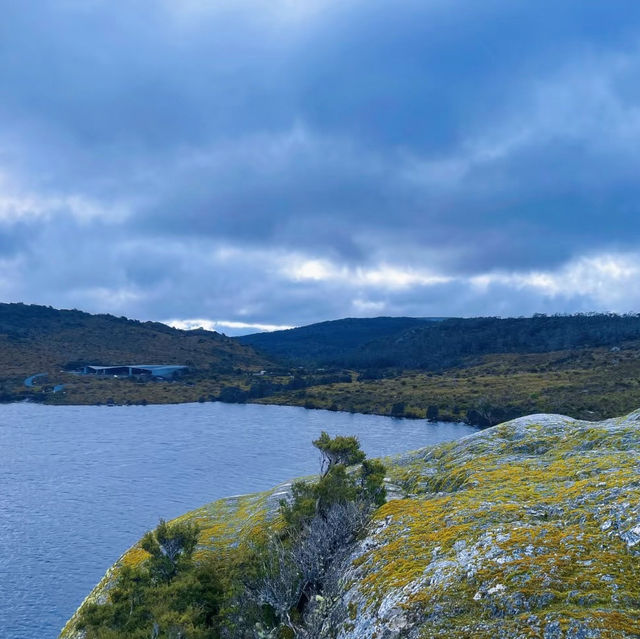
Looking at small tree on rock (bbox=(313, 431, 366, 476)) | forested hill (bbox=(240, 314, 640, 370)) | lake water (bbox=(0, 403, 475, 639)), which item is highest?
forested hill (bbox=(240, 314, 640, 370))

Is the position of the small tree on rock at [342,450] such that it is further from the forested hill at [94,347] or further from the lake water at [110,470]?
the forested hill at [94,347]

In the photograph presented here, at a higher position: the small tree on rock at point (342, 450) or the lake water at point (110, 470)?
the small tree on rock at point (342, 450)

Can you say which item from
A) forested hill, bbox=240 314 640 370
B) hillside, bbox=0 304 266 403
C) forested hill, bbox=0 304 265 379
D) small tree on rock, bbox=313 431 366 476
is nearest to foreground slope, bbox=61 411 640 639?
small tree on rock, bbox=313 431 366 476

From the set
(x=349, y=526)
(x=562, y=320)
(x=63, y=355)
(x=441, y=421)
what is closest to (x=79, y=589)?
(x=349, y=526)

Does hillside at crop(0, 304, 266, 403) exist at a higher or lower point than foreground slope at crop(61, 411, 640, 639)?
higher

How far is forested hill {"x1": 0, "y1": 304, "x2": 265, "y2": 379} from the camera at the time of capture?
146250 millimetres

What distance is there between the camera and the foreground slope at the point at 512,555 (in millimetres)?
5898

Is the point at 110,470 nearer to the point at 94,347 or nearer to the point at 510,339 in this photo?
the point at 94,347

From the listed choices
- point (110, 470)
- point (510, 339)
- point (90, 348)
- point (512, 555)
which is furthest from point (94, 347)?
point (512, 555)

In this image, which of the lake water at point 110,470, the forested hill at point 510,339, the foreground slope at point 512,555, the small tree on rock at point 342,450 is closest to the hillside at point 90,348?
the forested hill at point 510,339

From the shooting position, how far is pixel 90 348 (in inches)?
6663

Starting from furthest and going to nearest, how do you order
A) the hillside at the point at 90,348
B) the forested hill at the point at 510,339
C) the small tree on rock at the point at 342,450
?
the forested hill at the point at 510,339 < the hillside at the point at 90,348 < the small tree on rock at the point at 342,450

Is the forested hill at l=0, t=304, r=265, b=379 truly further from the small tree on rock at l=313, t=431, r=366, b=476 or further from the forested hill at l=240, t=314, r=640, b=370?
the small tree on rock at l=313, t=431, r=366, b=476

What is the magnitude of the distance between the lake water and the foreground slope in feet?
78.5
